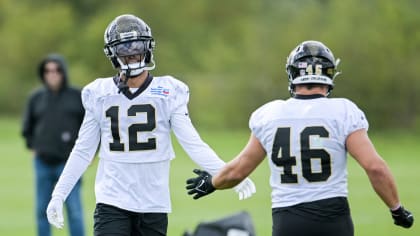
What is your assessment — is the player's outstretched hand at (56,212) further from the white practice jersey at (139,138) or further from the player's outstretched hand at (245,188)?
the player's outstretched hand at (245,188)

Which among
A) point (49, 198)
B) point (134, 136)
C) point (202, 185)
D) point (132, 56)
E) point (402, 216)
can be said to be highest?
point (132, 56)

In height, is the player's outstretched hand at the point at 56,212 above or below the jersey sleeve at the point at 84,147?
below

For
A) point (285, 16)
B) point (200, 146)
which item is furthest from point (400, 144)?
point (200, 146)

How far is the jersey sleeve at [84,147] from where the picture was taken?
6906 millimetres

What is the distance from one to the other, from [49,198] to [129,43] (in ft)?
13.5

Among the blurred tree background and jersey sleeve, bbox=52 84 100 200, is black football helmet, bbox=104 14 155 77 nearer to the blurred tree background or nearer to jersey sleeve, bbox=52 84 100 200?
jersey sleeve, bbox=52 84 100 200

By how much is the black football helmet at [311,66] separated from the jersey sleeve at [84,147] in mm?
1415

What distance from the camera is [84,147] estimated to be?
6.98 metres

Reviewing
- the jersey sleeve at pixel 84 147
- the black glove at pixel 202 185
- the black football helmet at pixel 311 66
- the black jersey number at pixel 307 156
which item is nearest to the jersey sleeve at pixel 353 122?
the black jersey number at pixel 307 156

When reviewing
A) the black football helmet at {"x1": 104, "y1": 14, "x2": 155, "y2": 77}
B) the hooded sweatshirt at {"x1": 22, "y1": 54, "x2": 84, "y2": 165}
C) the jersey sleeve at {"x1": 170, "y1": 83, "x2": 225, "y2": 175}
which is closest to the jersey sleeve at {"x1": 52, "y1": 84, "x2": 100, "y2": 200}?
the black football helmet at {"x1": 104, "y1": 14, "x2": 155, "y2": 77}

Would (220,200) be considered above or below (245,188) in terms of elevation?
above

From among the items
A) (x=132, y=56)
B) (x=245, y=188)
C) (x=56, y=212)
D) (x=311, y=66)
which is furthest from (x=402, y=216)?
(x=56, y=212)

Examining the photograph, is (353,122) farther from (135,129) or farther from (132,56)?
(132,56)

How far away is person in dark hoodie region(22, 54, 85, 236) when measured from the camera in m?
10.6
